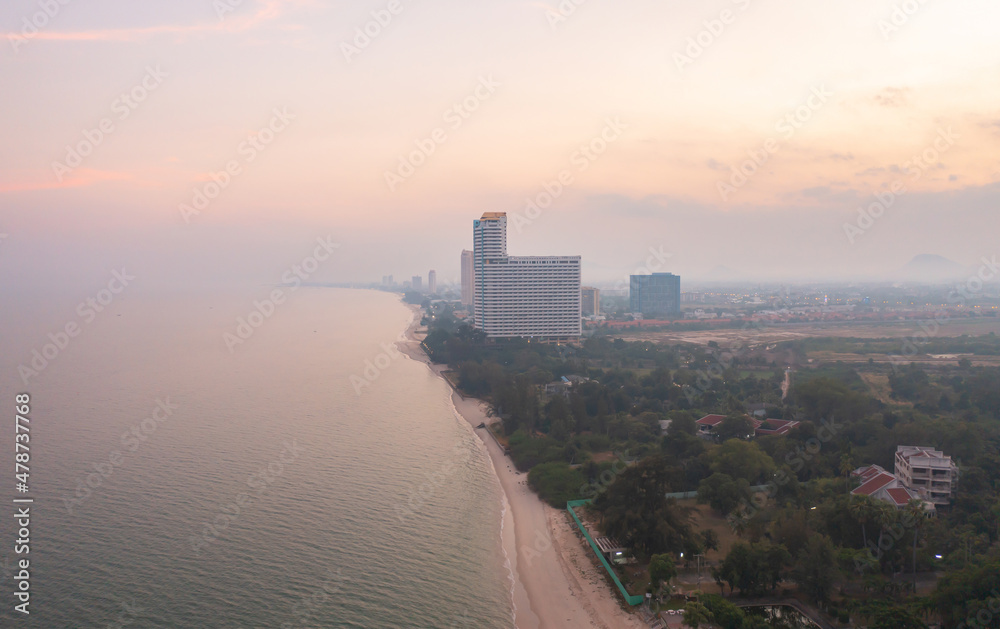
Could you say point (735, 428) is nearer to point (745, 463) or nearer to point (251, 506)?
point (745, 463)

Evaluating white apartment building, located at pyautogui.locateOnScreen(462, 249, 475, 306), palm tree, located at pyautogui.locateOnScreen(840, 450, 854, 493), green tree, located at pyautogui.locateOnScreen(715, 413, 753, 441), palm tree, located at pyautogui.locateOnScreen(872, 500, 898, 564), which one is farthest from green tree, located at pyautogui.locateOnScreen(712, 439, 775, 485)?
white apartment building, located at pyautogui.locateOnScreen(462, 249, 475, 306)

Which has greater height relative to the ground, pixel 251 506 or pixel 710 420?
pixel 710 420

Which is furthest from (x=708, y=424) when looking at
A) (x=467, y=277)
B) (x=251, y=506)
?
(x=467, y=277)

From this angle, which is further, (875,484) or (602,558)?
(875,484)

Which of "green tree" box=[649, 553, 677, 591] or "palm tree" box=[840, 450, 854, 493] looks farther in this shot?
"palm tree" box=[840, 450, 854, 493]

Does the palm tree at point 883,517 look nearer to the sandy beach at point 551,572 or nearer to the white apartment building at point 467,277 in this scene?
the sandy beach at point 551,572

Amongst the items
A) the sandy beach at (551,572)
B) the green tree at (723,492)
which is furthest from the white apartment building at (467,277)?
the green tree at (723,492)

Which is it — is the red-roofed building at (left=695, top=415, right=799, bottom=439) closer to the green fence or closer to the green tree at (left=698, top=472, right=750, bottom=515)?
the green tree at (left=698, top=472, right=750, bottom=515)
